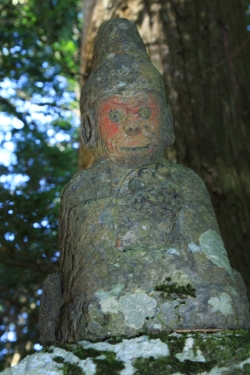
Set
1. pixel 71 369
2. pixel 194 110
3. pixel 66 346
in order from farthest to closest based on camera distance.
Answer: pixel 194 110
pixel 66 346
pixel 71 369

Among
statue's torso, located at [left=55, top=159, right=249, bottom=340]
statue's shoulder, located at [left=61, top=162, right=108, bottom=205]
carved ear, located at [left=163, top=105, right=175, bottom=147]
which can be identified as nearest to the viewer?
statue's torso, located at [left=55, top=159, right=249, bottom=340]

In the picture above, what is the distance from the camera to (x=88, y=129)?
3.36 metres

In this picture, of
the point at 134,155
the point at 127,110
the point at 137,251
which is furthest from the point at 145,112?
the point at 137,251

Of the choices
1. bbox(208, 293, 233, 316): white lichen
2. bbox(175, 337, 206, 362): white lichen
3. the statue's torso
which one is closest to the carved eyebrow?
the statue's torso

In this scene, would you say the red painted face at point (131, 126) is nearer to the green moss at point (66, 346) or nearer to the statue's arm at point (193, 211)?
the statue's arm at point (193, 211)

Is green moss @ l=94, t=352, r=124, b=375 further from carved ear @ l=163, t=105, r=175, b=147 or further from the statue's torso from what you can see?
carved ear @ l=163, t=105, r=175, b=147

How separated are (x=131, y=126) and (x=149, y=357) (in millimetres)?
1288

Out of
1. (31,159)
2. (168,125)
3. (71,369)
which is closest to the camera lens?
(71,369)

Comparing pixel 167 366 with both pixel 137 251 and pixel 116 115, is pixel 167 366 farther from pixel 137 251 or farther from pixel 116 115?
pixel 116 115

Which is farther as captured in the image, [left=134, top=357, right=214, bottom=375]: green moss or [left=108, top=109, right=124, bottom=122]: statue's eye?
[left=108, top=109, right=124, bottom=122]: statue's eye

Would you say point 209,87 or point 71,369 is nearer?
point 71,369

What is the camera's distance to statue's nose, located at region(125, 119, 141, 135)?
3.17m

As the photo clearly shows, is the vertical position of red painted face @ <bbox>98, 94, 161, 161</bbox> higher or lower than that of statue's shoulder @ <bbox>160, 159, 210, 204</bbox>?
higher

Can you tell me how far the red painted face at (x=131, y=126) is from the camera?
317cm
